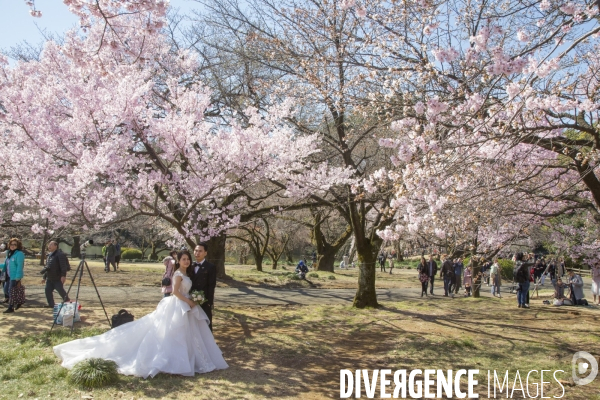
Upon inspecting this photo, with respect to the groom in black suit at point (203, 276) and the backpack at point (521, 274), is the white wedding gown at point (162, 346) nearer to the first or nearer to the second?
the groom in black suit at point (203, 276)

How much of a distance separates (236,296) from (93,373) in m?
8.81

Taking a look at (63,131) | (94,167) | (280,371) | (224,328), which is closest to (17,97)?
(63,131)

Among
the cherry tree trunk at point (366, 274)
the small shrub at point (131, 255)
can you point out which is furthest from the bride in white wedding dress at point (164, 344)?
the small shrub at point (131, 255)

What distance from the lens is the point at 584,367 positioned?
6.52m

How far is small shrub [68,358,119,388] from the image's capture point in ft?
16.7

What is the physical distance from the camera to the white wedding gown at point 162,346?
563cm

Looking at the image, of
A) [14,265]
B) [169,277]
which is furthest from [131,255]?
[169,277]

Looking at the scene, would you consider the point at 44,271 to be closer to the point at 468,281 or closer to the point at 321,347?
the point at 321,347

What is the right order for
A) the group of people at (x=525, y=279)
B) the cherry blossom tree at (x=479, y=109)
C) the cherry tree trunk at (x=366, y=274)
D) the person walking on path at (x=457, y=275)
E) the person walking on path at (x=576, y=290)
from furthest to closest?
the person walking on path at (x=457, y=275), the person walking on path at (x=576, y=290), the group of people at (x=525, y=279), the cherry tree trunk at (x=366, y=274), the cherry blossom tree at (x=479, y=109)

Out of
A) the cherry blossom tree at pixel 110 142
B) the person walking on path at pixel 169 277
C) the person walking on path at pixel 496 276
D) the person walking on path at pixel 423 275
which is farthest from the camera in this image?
the person walking on path at pixel 496 276

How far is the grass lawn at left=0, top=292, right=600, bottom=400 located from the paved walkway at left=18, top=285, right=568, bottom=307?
3.81 feet

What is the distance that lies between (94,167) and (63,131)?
A: 1197mm

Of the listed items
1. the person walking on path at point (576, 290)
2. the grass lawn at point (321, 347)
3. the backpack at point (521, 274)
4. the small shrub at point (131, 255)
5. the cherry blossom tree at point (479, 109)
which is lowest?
the grass lawn at point (321, 347)

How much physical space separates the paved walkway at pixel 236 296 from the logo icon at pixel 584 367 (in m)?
7.12
